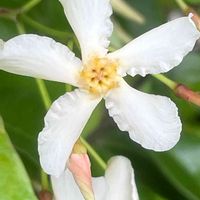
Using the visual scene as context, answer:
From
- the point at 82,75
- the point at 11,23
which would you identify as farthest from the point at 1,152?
the point at 11,23

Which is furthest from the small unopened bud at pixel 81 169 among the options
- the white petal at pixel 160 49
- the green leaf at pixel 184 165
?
the green leaf at pixel 184 165

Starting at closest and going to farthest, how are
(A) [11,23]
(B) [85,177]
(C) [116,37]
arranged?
1. (B) [85,177]
2. (A) [11,23]
3. (C) [116,37]

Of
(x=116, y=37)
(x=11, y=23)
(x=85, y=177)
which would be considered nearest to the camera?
(x=85, y=177)

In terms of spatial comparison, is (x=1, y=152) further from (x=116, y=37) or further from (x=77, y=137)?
(x=116, y=37)

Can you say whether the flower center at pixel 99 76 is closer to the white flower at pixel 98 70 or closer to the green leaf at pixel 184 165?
the white flower at pixel 98 70

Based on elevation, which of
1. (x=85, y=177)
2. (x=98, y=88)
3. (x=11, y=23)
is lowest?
(x=85, y=177)

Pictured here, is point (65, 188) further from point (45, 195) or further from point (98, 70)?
point (98, 70)

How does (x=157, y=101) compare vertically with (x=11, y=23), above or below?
below
